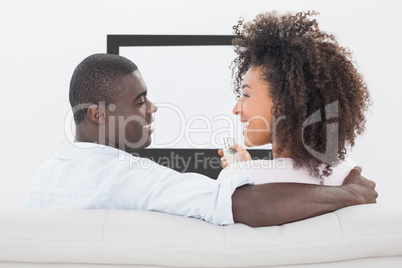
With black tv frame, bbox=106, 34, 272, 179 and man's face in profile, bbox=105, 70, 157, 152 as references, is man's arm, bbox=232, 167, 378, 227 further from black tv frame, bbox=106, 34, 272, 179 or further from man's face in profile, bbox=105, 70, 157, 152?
black tv frame, bbox=106, 34, 272, 179

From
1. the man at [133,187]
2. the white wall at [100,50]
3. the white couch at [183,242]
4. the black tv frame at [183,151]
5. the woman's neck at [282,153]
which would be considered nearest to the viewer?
the white couch at [183,242]

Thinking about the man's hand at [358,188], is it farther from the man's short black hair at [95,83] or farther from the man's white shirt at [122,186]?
the man's short black hair at [95,83]

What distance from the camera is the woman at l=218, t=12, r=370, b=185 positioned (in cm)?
124

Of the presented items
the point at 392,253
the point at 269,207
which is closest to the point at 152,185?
the point at 269,207

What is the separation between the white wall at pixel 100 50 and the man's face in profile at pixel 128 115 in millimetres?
2201

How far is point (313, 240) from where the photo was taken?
92 cm

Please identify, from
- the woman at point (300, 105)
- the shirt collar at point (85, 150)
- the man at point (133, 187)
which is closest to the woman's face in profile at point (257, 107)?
the woman at point (300, 105)

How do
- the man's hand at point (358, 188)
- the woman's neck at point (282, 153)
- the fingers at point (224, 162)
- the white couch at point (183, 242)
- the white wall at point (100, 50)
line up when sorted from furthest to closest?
1. the white wall at point (100, 50)
2. the fingers at point (224, 162)
3. the woman's neck at point (282, 153)
4. the man's hand at point (358, 188)
5. the white couch at point (183, 242)

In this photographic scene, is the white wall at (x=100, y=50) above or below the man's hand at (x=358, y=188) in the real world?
above

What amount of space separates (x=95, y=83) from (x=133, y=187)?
44cm

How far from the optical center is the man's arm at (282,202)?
991 mm

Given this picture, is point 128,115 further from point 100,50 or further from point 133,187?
point 100,50

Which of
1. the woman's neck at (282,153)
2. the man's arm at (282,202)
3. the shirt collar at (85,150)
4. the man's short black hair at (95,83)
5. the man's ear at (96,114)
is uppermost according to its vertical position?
the man's short black hair at (95,83)

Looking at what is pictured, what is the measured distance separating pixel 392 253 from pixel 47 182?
81 cm
